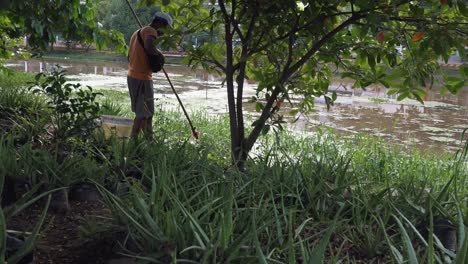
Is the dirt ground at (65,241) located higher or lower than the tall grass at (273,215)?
lower

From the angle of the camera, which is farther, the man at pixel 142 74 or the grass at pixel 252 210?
the man at pixel 142 74

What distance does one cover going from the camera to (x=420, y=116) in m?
11.6

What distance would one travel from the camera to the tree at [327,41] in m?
2.80

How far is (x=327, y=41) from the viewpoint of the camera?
334cm

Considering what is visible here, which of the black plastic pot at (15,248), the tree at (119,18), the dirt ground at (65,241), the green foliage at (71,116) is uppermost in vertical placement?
the tree at (119,18)

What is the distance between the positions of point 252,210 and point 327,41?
1745 millimetres

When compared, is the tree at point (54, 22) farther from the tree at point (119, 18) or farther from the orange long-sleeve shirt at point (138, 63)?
the tree at point (119, 18)

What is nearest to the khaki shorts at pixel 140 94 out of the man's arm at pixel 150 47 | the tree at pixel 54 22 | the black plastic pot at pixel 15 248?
the man's arm at pixel 150 47

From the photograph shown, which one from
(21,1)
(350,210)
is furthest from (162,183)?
(21,1)

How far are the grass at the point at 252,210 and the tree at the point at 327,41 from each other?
546 mm

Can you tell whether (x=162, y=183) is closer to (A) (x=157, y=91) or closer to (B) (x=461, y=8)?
(B) (x=461, y=8)

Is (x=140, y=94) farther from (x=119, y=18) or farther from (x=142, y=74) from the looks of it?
(x=119, y=18)

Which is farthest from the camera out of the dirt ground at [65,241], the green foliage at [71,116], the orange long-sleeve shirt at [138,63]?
the orange long-sleeve shirt at [138,63]

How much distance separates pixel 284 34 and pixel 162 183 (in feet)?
5.65
